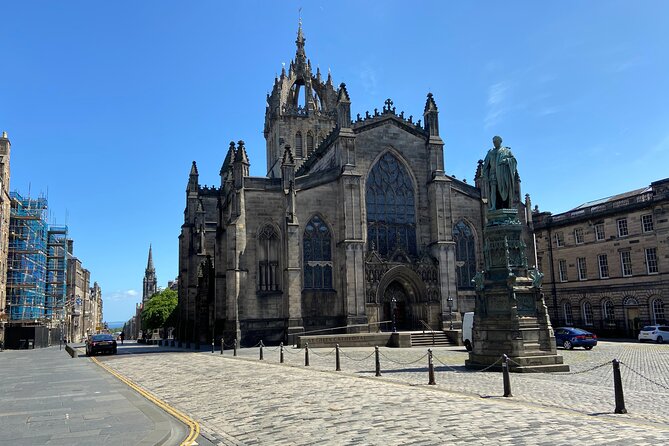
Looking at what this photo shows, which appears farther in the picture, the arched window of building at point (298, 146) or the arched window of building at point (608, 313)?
the arched window of building at point (298, 146)

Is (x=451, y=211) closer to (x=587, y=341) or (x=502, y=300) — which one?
(x=587, y=341)

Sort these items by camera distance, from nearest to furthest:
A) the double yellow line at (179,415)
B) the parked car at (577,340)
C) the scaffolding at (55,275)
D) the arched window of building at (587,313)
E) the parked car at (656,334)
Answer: the double yellow line at (179,415)
the parked car at (577,340)
the parked car at (656,334)
the arched window of building at (587,313)
the scaffolding at (55,275)

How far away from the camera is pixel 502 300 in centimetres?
1833

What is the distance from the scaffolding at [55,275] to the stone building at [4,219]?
55.2 feet

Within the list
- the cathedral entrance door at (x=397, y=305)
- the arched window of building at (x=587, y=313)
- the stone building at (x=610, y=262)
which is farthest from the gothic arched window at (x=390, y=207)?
the arched window of building at (x=587, y=313)

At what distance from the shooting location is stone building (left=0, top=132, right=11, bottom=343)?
5300 cm

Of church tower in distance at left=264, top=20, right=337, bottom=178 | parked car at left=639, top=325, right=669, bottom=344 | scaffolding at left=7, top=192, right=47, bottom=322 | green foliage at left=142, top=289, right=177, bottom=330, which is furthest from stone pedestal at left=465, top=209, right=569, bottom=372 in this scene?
green foliage at left=142, top=289, right=177, bottom=330

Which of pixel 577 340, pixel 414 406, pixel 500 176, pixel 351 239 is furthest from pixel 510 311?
pixel 351 239

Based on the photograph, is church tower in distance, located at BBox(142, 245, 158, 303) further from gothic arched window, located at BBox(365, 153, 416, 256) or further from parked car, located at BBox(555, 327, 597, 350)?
parked car, located at BBox(555, 327, 597, 350)

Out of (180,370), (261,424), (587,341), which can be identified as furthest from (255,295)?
(261,424)

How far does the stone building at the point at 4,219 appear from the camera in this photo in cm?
5300

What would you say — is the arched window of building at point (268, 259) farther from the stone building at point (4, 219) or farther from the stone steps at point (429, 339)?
the stone building at point (4, 219)

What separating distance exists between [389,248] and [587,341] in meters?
14.2

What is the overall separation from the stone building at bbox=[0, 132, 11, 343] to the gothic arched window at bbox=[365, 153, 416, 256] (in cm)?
3621
